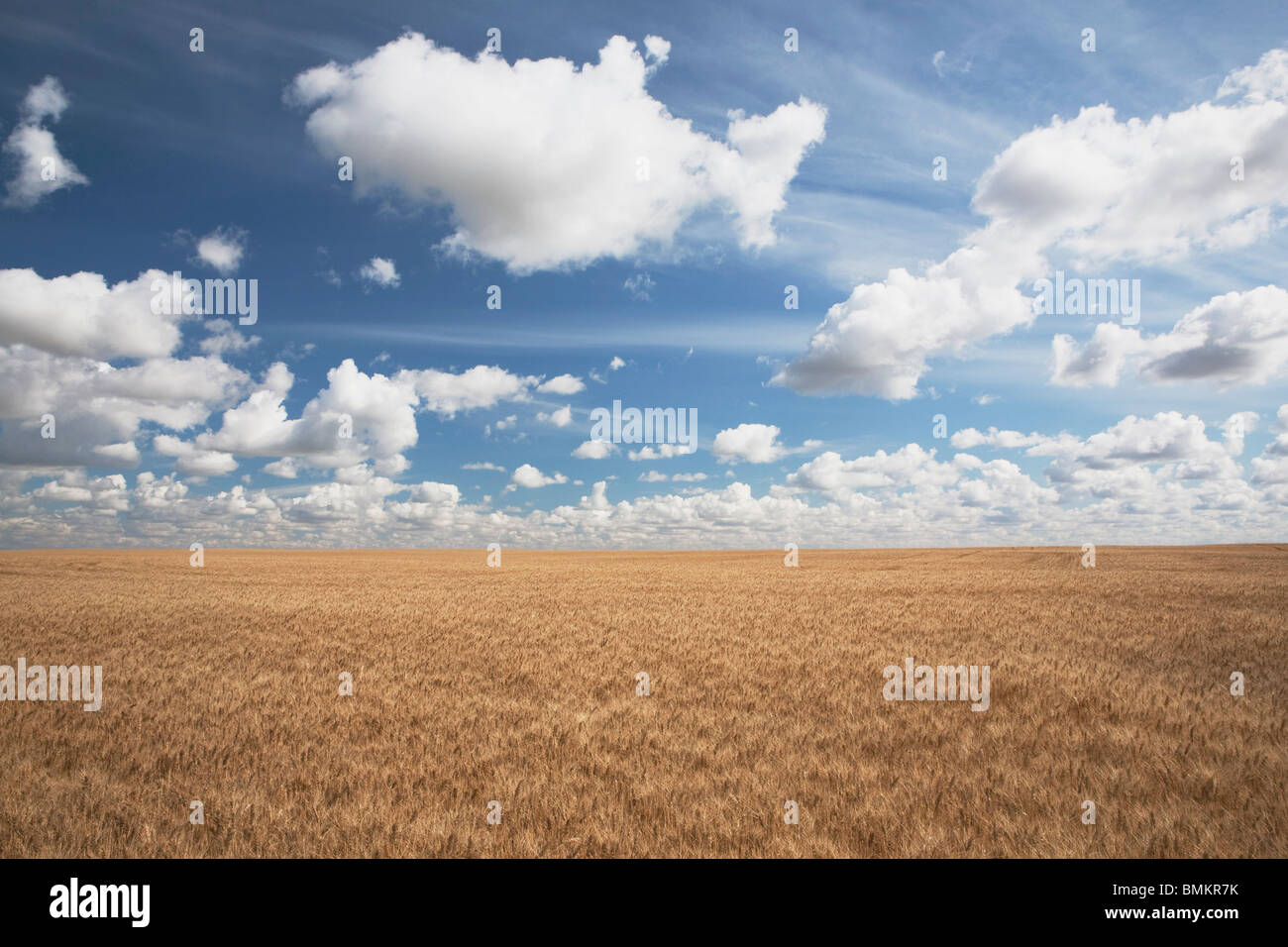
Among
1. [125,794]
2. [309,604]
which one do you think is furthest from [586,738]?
[309,604]

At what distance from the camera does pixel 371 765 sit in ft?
25.9

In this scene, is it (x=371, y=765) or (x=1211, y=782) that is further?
(x=371, y=765)

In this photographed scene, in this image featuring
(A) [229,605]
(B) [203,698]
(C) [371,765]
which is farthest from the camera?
(A) [229,605]

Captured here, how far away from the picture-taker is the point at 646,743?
28.6ft

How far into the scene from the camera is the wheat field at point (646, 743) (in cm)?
606

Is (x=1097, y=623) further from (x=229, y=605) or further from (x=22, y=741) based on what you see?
(x=229, y=605)

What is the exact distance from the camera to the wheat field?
606 centimetres

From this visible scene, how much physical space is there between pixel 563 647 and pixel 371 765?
826 cm
